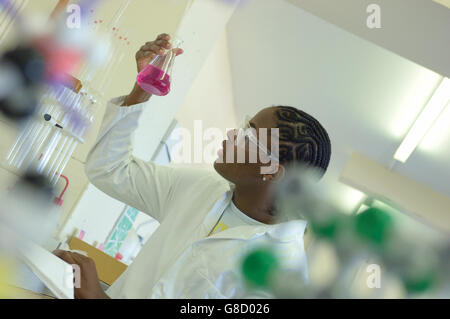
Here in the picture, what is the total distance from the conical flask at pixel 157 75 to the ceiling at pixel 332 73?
5.37ft

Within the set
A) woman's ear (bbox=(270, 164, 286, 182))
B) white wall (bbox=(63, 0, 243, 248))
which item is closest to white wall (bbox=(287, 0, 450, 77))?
white wall (bbox=(63, 0, 243, 248))

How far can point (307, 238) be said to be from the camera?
594mm

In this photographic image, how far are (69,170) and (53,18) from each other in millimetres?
676

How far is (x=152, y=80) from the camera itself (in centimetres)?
118

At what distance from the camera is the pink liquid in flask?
3.83ft

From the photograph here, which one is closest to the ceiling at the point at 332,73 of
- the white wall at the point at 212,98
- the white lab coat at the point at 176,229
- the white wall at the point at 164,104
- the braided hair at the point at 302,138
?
the white wall at the point at 212,98

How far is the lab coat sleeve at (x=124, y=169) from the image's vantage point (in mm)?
1143

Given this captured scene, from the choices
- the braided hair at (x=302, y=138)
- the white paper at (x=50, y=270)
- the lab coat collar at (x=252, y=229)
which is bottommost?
the white paper at (x=50, y=270)

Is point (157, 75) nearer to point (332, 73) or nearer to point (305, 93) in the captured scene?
point (332, 73)

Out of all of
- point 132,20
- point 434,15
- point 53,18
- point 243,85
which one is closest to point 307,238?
point 53,18

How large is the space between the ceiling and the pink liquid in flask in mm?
1645

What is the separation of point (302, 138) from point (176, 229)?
0.40m

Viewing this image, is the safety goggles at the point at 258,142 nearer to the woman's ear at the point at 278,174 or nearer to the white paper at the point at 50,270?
the woman's ear at the point at 278,174
